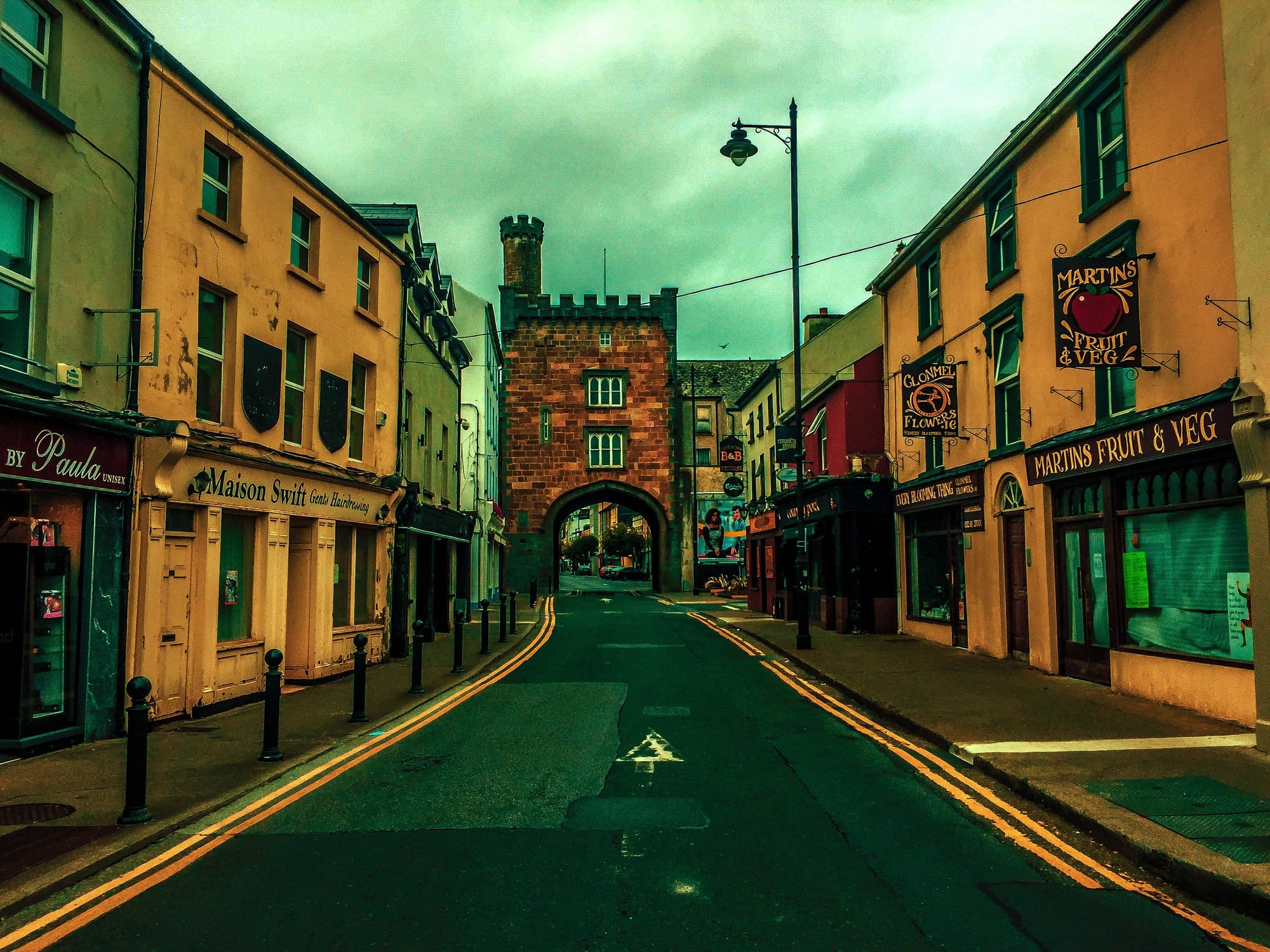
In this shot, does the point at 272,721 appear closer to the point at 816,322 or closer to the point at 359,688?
the point at 359,688

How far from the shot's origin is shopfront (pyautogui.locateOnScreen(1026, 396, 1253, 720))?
1034 centimetres

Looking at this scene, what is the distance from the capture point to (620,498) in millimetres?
55969

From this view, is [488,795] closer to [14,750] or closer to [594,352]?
[14,750]

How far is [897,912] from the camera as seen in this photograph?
513cm

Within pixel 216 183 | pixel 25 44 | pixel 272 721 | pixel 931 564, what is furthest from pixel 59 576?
pixel 931 564

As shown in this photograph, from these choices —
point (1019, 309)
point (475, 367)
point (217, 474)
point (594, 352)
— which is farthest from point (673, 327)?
point (217, 474)

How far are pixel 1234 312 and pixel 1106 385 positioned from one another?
312 centimetres

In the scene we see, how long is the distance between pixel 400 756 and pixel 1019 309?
473 inches

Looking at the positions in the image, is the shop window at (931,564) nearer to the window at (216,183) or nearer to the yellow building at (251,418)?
the yellow building at (251,418)

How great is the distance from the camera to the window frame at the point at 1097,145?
12.7 meters

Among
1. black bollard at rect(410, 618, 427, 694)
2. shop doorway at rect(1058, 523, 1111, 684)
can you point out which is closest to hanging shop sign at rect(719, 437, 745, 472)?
shop doorway at rect(1058, 523, 1111, 684)

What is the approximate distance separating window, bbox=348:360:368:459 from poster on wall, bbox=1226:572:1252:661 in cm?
1308

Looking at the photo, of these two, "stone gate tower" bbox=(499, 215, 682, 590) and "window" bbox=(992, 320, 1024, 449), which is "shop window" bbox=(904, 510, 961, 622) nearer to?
"window" bbox=(992, 320, 1024, 449)

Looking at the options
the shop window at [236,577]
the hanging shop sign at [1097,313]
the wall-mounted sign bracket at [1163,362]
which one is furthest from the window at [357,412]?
the wall-mounted sign bracket at [1163,362]
